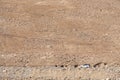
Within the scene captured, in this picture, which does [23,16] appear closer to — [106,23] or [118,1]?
[106,23]

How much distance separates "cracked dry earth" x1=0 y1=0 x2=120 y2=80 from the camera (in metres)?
7.16

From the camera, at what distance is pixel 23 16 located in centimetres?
988

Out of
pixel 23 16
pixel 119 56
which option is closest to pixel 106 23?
pixel 119 56

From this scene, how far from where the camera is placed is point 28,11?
10.3m

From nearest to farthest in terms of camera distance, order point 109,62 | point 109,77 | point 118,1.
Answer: point 109,77 < point 109,62 < point 118,1

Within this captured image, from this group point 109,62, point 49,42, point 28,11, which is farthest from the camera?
point 28,11

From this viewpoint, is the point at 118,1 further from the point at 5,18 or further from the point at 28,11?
the point at 5,18

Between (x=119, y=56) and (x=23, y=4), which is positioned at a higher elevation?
(x=23, y=4)

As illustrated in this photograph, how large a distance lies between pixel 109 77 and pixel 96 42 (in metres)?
1.64

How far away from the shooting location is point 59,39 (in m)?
8.53

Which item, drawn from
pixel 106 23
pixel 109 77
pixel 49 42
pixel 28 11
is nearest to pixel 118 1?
pixel 106 23

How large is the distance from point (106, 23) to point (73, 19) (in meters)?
1.03

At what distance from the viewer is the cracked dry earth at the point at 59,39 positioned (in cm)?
716

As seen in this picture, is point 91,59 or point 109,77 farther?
point 91,59
